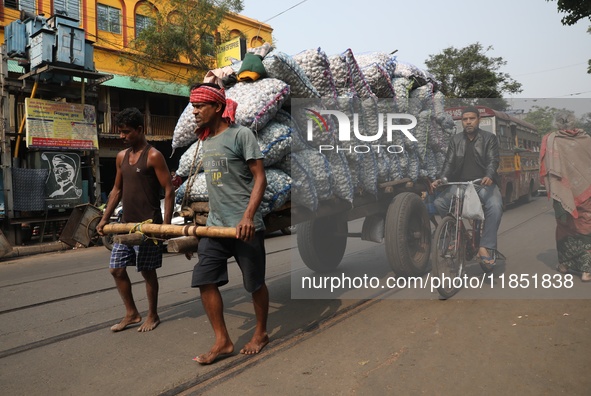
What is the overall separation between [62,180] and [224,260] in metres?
10.0

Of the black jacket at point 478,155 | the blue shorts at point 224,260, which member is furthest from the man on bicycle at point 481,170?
the blue shorts at point 224,260

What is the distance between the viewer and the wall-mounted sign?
54.7 feet

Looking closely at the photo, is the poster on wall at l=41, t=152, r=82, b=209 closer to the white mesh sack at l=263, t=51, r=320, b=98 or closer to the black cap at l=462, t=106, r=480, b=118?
the white mesh sack at l=263, t=51, r=320, b=98

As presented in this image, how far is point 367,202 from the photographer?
16.0 feet

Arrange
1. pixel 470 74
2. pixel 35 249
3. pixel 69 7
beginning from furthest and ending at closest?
pixel 470 74, pixel 69 7, pixel 35 249

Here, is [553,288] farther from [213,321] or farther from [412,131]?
[213,321]

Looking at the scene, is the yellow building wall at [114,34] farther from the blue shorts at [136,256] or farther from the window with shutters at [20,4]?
the blue shorts at [136,256]

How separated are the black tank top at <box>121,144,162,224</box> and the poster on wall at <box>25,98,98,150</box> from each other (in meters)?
8.72

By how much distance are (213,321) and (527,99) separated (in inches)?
170

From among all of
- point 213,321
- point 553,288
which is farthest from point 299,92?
point 553,288

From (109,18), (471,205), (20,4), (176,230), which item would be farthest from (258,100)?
(109,18)

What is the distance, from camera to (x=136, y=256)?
12.6ft

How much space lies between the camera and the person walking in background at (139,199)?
377 cm

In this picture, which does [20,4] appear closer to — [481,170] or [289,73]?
[289,73]
